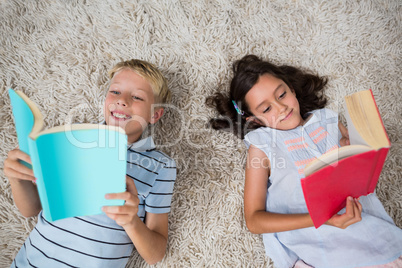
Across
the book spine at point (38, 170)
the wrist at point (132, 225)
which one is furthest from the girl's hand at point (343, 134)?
the book spine at point (38, 170)

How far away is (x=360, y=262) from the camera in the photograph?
35.3 inches

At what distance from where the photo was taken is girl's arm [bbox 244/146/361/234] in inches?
35.4

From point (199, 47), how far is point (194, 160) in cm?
45

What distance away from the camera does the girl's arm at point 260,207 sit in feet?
2.95

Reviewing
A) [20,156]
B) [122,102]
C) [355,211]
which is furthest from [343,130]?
[20,156]

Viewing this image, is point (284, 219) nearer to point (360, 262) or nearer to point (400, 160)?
point (360, 262)

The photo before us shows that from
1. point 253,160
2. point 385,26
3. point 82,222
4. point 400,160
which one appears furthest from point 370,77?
point 82,222

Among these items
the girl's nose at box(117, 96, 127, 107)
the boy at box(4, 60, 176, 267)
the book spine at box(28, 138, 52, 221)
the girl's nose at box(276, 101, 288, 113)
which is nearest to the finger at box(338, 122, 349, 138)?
the girl's nose at box(276, 101, 288, 113)

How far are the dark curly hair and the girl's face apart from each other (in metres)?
0.04

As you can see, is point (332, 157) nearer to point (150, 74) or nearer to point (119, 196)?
point (119, 196)

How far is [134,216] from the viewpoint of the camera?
30.1 inches

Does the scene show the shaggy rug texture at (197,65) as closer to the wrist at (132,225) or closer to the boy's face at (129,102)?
the boy's face at (129,102)

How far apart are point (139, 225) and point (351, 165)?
565mm

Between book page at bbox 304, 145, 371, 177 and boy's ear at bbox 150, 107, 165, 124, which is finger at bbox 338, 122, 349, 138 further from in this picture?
boy's ear at bbox 150, 107, 165, 124
